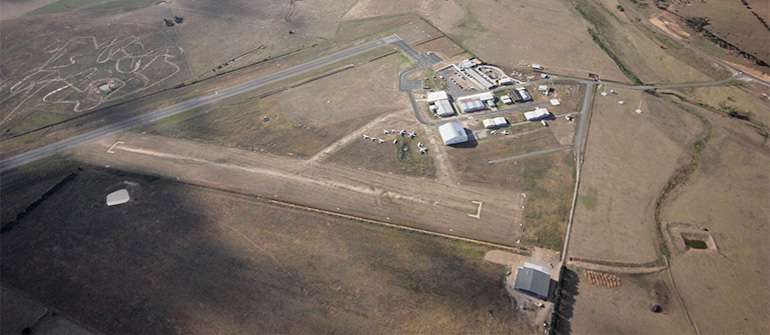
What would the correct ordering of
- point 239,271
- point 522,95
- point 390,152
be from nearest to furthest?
1. point 239,271
2. point 390,152
3. point 522,95

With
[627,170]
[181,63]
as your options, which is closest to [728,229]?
[627,170]

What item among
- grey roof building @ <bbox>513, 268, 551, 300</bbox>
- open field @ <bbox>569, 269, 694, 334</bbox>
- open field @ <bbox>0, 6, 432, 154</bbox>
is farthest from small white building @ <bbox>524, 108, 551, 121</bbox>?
open field @ <bbox>0, 6, 432, 154</bbox>

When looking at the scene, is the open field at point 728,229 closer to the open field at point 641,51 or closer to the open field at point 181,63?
the open field at point 641,51

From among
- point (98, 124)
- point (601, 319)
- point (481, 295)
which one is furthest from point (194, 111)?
point (601, 319)

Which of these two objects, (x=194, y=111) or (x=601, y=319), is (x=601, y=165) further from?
(x=194, y=111)

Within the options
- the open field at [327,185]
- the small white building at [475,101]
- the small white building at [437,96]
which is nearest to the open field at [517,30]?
the small white building at [475,101]

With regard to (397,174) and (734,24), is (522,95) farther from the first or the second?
(734,24)
